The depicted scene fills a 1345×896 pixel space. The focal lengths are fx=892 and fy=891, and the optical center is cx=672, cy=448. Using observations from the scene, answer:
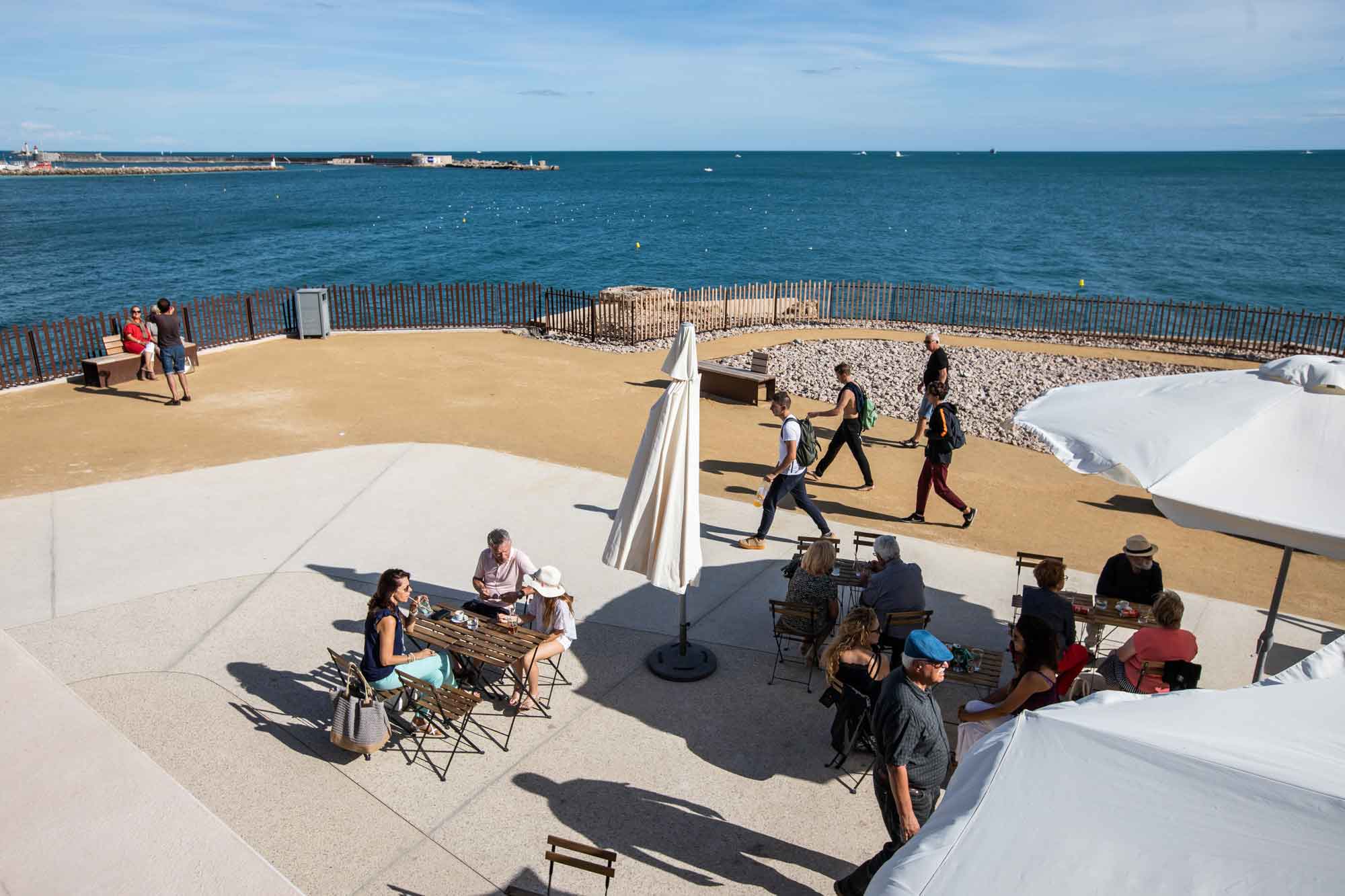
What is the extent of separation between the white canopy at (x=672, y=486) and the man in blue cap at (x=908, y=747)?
7.53 ft

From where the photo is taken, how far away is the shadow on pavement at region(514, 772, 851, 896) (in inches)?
211

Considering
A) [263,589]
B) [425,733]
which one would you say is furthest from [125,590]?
[425,733]

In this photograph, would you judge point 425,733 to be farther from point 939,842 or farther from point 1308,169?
point 1308,169

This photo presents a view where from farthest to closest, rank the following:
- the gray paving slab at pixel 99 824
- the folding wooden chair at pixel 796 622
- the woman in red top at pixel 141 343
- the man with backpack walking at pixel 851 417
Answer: the woman in red top at pixel 141 343, the man with backpack walking at pixel 851 417, the folding wooden chair at pixel 796 622, the gray paving slab at pixel 99 824

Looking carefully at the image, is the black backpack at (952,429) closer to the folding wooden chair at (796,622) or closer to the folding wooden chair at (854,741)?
the folding wooden chair at (796,622)

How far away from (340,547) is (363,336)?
12.2 meters

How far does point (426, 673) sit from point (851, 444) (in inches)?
273

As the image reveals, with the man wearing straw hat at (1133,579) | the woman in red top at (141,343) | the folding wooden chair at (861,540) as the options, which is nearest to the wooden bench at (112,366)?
the woman in red top at (141,343)

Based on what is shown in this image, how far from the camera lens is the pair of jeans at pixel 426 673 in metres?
6.43

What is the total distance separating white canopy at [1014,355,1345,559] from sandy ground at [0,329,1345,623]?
3.83 meters

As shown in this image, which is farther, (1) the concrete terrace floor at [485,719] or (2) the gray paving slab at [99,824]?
(1) the concrete terrace floor at [485,719]

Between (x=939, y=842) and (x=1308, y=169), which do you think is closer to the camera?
(x=939, y=842)

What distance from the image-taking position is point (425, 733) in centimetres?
653

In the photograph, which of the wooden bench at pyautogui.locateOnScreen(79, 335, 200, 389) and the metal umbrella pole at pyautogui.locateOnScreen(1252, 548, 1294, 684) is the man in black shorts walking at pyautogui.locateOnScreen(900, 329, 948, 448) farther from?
the wooden bench at pyautogui.locateOnScreen(79, 335, 200, 389)
